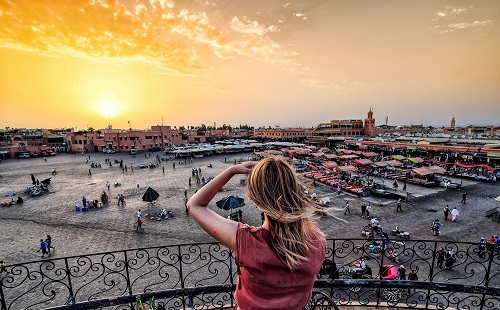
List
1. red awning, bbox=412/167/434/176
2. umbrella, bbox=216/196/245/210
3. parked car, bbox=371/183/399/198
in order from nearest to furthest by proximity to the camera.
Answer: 1. umbrella, bbox=216/196/245/210
2. parked car, bbox=371/183/399/198
3. red awning, bbox=412/167/434/176

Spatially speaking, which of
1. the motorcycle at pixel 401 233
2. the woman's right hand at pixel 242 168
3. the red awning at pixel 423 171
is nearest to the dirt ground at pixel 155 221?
the motorcycle at pixel 401 233

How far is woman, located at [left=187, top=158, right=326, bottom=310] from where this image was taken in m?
1.32

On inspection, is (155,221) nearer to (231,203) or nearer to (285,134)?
(231,203)

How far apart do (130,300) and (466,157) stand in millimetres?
43800

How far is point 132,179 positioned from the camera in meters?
29.8

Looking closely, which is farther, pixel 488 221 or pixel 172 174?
pixel 172 174

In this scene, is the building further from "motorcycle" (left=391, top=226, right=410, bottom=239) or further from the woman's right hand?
the woman's right hand

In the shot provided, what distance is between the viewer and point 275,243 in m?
1.33

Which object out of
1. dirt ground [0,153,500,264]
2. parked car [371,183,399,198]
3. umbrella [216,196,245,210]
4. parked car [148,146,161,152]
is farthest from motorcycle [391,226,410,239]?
parked car [148,146,161,152]

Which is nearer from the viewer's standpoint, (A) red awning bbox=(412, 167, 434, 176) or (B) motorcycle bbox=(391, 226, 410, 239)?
(B) motorcycle bbox=(391, 226, 410, 239)

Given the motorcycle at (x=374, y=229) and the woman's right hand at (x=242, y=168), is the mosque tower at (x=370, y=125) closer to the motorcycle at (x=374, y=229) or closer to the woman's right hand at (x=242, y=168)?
the motorcycle at (x=374, y=229)

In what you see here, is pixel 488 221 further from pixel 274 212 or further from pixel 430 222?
pixel 274 212

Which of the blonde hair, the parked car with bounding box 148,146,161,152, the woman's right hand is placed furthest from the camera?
the parked car with bounding box 148,146,161,152

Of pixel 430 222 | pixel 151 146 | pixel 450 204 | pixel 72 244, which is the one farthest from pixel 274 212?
pixel 151 146
